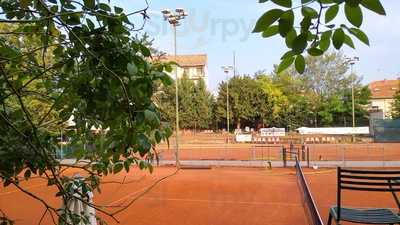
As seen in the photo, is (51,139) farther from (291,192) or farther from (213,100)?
(213,100)

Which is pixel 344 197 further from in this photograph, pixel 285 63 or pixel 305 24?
pixel 305 24

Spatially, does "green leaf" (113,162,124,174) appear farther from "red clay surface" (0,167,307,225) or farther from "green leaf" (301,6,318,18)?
"red clay surface" (0,167,307,225)

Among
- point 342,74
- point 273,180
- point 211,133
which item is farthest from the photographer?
point 342,74

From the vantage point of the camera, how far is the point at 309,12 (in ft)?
4.12

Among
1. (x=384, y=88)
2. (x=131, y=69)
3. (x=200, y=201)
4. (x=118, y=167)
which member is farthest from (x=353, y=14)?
(x=384, y=88)

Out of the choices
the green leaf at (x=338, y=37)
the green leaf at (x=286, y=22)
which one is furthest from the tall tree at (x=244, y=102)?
the green leaf at (x=286, y=22)

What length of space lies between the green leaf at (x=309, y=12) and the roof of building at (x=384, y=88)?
251ft

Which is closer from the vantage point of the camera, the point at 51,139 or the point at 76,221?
the point at 76,221

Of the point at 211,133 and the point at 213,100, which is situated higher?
the point at 213,100

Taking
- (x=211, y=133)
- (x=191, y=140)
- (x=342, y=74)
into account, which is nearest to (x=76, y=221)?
(x=191, y=140)

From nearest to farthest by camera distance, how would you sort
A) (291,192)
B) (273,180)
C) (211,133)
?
(291,192) < (273,180) < (211,133)

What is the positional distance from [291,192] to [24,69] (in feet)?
42.5

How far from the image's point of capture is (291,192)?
14.9 meters

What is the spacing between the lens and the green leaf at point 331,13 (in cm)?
125
